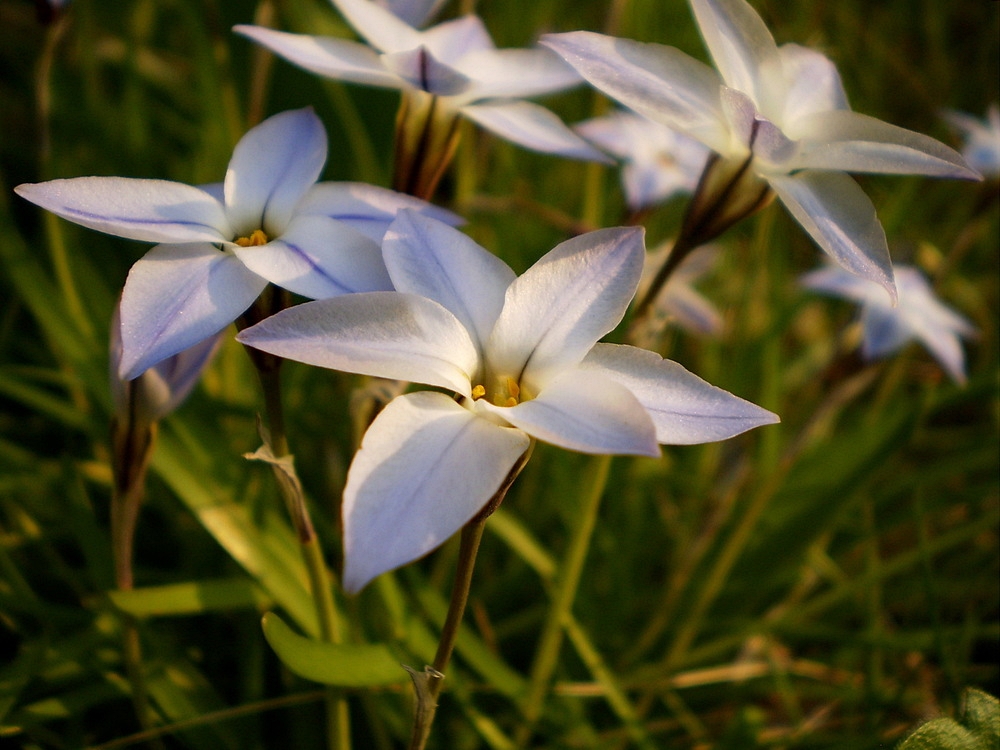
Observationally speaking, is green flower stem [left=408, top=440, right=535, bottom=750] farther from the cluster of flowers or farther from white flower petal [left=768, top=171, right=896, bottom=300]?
white flower petal [left=768, top=171, right=896, bottom=300]

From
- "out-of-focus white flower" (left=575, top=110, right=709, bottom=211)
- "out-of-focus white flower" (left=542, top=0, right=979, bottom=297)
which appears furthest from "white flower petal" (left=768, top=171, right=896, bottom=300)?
"out-of-focus white flower" (left=575, top=110, right=709, bottom=211)

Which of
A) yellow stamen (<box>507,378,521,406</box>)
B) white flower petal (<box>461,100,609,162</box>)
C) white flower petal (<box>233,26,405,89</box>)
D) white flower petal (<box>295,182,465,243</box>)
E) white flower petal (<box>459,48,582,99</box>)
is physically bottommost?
yellow stamen (<box>507,378,521,406</box>)

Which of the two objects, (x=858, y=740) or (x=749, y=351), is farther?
(x=749, y=351)

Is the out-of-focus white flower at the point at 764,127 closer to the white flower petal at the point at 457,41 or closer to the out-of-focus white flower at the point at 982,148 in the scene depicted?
the white flower petal at the point at 457,41

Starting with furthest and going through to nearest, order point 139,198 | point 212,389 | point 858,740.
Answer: point 212,389 < point 858,740 < point 139,198

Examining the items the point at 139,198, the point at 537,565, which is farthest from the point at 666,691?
the point at 139,198

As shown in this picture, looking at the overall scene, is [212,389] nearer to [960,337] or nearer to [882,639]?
[882,639]

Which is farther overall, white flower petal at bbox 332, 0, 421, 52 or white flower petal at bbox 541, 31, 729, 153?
white flower petal at bbox 332, 0, 421, 52
